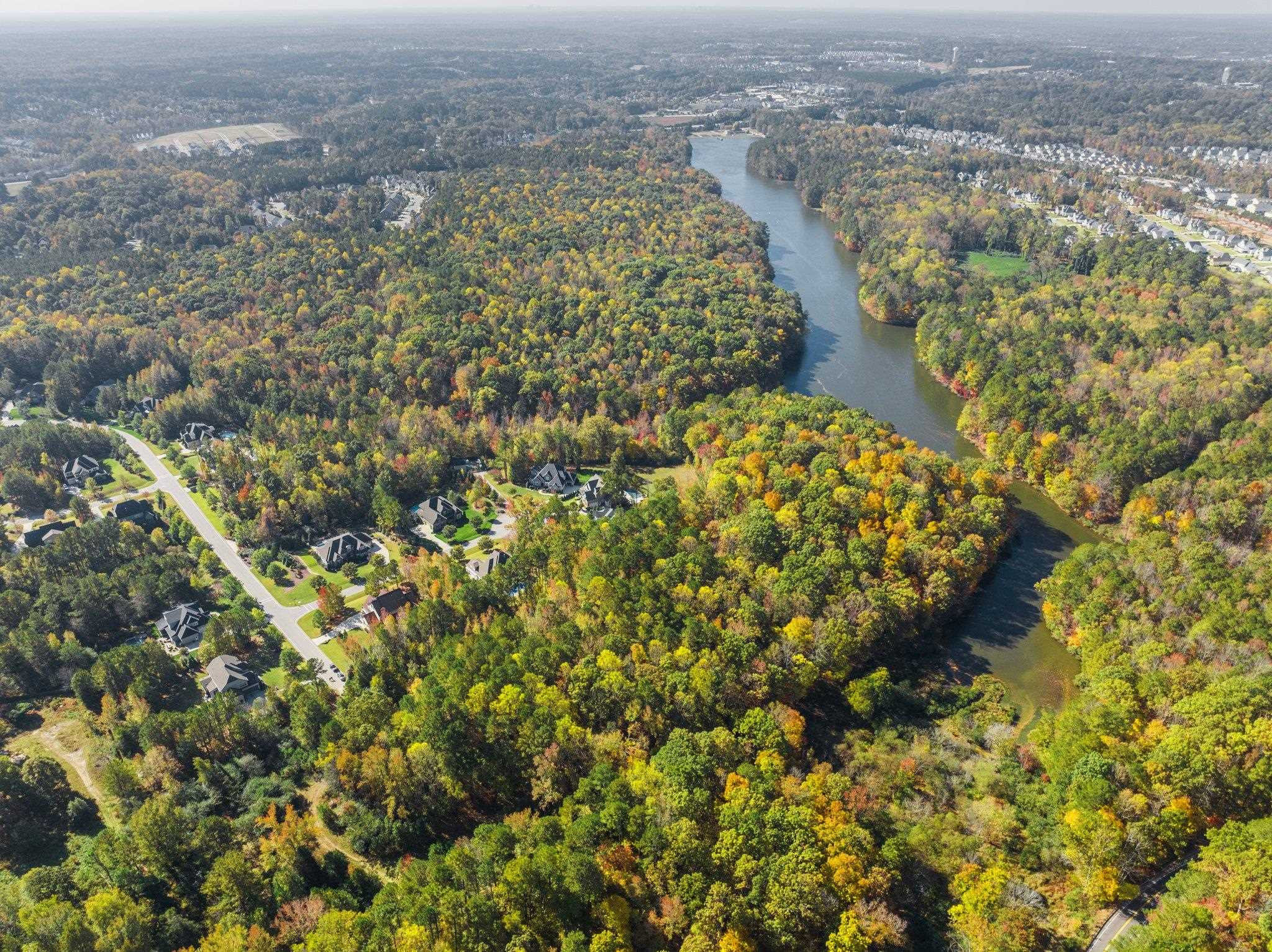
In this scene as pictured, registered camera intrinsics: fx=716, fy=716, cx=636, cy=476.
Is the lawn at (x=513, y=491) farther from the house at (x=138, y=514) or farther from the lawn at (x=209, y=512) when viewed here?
the house at (x=138, y=514)

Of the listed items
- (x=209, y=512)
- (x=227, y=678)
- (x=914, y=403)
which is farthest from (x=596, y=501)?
(x=914, y=403)

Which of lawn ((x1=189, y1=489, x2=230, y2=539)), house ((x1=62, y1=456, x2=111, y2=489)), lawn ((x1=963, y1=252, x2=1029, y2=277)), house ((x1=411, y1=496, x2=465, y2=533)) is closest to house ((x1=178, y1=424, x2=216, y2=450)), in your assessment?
house ((x1=62, y1=456, x2=111, y2=489))

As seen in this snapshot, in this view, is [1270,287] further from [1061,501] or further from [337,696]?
[337,696]

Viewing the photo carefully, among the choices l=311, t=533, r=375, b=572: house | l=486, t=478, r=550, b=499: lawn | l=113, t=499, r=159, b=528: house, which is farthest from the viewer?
l=486, t=478, r=550, b=499: lawn

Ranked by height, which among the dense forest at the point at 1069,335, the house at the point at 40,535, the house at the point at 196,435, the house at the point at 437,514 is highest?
the dense forest at the point at 1069,335

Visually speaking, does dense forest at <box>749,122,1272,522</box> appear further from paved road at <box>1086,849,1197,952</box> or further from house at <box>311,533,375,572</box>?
house at <box>311,533,375,572</box>

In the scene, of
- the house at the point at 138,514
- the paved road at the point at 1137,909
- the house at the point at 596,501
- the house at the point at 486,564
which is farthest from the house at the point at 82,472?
the paved road at the point at 1137,909

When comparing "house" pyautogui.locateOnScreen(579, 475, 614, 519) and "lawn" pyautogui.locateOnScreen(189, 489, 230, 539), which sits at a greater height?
"house" pyautogui.locateOnScreen(579, 475, 614, 519)
